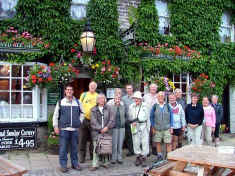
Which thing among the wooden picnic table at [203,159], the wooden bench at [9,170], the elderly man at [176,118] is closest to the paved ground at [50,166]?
the elderly man at [176,118]

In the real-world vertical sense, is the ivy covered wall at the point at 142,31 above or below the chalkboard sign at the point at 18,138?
above

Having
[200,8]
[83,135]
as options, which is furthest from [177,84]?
[83,135]

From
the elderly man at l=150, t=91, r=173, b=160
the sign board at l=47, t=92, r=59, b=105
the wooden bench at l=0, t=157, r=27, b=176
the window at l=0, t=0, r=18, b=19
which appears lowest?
the wooden bench at l=0, t=157, r=27, b=176

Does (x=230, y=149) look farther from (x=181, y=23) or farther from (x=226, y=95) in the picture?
(x=226, y=95)

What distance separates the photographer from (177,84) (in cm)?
1077

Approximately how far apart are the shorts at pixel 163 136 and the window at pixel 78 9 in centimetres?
494

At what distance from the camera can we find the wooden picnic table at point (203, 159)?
3.76 metres

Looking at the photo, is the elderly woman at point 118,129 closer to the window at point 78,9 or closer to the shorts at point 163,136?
the shorts at point 163,136

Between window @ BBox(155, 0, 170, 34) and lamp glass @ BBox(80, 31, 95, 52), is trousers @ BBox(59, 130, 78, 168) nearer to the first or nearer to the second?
lamp glass @ BBox(80, 31, 95, 52)

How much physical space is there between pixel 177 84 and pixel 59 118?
239 inches

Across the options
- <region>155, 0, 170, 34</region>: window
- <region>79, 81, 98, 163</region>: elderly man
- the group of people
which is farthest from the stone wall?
<region>79, 81, 98, 163</region>: elderly man

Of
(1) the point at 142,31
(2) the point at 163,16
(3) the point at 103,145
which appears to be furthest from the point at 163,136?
(2) the point at 163,16

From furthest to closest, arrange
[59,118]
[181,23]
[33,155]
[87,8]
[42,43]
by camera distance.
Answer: [181,23]
[87,8]
[42,43]
[33,155]
[59,118]

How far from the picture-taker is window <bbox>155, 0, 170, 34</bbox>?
34.6 ft
